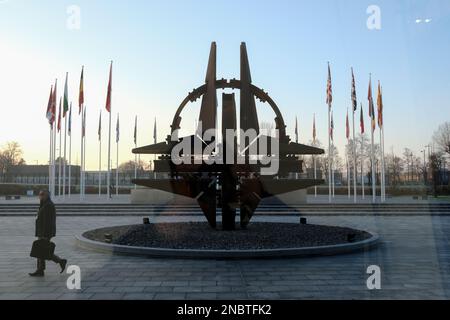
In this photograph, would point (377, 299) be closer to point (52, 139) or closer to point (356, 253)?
point (356, 253)

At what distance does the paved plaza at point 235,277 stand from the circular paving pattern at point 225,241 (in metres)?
0.29

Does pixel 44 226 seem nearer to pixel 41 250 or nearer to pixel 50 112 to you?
pixel 41 250

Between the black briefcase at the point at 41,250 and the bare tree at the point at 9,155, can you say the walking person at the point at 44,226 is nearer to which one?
the black briefcase at the point at 41,250

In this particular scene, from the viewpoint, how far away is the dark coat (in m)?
8.45

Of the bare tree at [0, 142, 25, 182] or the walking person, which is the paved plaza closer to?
the walking person

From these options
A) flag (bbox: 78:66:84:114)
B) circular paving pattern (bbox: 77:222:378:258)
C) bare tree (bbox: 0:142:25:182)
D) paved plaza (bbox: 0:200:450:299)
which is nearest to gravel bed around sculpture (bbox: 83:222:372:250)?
circular paving pattern (bbox: 77:222:378:258)

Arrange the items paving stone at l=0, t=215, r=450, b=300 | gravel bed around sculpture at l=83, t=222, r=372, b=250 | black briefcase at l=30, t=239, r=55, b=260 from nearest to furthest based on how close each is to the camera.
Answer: paving stone at l=0, t=215, r=450, b=300
black briefcase at l=30, t=239, r=55, b=260
gravel bed around sculpture at l=83, t=222, r=372, b=250

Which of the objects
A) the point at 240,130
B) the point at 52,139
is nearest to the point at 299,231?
the point at 240,130

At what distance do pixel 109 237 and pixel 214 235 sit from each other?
3206 mm

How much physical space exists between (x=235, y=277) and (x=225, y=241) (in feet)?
11.4

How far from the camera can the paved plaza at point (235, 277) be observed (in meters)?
6.99

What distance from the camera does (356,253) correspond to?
36.7ft

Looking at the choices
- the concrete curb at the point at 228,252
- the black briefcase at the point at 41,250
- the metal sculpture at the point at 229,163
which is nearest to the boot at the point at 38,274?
the black briefcase at the point at 41,250

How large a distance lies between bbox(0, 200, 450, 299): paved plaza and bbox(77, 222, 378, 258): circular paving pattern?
0.29m
